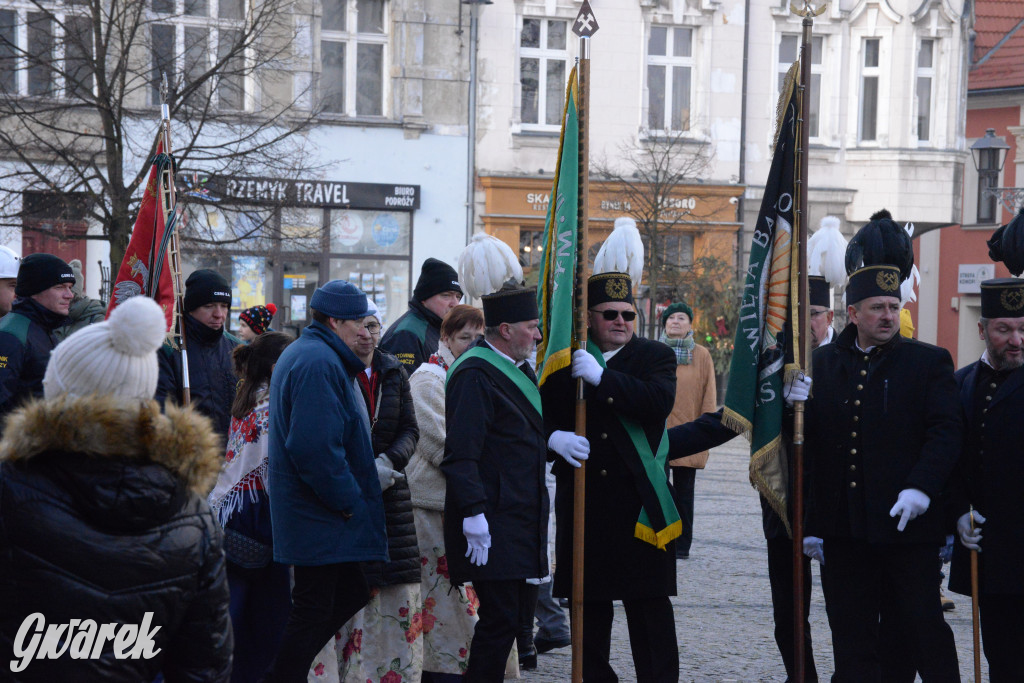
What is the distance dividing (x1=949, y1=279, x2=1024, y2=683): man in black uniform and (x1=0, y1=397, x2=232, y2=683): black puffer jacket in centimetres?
370

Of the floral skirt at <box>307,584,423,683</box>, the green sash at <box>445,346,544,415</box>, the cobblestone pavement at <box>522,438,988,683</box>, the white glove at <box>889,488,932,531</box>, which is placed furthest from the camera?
the cobblestone pavement at <box>522,438,988,683</box>

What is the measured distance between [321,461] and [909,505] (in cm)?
238

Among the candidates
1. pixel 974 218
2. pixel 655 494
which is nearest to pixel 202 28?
pixel 655 494

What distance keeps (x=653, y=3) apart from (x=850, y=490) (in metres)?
21.8

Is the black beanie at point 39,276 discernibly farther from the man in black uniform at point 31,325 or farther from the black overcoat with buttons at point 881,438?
the black overcoat with buttons at point 881,438

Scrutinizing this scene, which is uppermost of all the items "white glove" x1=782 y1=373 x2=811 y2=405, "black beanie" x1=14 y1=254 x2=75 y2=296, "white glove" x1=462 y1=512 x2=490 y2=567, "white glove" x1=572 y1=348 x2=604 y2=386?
"black beanie" x1=14 y1=254 x2=75 y2=296

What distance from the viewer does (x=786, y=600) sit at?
21.0 feet

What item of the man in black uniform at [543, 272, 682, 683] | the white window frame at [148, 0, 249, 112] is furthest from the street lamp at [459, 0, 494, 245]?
the man in black uniform at [543, 272, 682, 683]

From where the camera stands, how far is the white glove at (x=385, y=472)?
224 inches

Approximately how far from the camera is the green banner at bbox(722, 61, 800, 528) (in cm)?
585

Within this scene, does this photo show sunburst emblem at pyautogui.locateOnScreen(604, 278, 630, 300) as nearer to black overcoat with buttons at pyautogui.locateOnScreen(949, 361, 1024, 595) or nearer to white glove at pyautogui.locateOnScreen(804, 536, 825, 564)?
white glove at pyautogui.locateOnScreen(804, 536, 825, 564)

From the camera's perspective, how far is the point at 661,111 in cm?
2652

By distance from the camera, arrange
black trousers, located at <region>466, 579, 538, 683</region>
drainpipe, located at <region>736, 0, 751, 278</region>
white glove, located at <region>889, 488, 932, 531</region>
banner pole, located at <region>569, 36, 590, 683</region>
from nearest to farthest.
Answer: white glove, located at <region>889, 488, 932, 531</region>, black trousers, located at <region>466, 579, 538, 683</region>, banner pole, located at <region>569, 36, 590, 683</region>, drainpipe, located at <region>736, 0, 751, 278</region>

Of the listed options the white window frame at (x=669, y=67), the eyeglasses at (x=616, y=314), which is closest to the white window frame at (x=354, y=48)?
the white window frame at (x=669, y=67)
